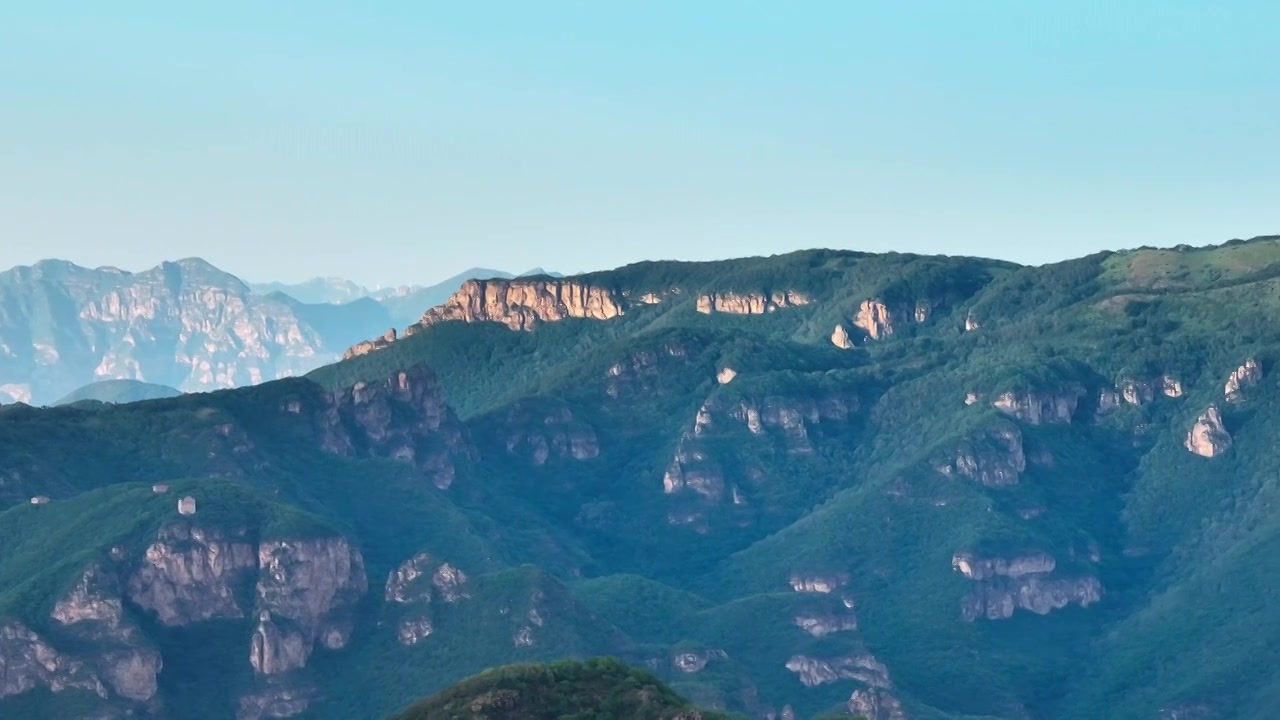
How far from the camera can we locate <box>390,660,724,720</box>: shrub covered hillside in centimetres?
14550

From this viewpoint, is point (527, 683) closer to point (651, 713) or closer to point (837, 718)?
point (651, 713)

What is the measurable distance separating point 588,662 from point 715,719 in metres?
17.7

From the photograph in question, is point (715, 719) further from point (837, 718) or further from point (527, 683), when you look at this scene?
point (837, 718)

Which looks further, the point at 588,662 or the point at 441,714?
the point at 588,662

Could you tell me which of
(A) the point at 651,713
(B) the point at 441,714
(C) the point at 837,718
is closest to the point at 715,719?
(A) the point at 651,713

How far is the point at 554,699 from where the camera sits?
149 metres

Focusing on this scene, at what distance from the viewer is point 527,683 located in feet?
497

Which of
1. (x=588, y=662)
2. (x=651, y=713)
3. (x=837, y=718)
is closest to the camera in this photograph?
(x=651, y=713)

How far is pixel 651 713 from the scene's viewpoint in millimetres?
145625

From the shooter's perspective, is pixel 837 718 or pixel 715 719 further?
pixel 837 718

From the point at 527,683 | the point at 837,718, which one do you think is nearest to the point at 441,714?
the point at 527,683

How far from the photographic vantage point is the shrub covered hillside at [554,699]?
14550 centimetres

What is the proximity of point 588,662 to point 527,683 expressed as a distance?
12.1 metres

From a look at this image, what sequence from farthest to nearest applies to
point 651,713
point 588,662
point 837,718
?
point 837,718 → point 588,662 → point 651,713
